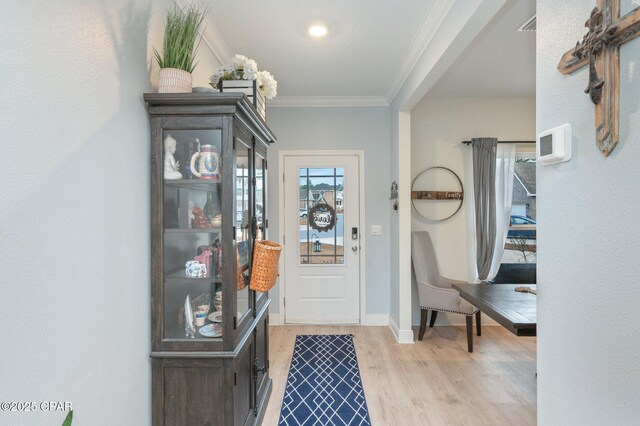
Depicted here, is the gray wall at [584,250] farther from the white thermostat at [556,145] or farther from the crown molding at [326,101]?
the crown molding at [326,101]

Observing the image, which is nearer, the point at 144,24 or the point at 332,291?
the point at 144,24

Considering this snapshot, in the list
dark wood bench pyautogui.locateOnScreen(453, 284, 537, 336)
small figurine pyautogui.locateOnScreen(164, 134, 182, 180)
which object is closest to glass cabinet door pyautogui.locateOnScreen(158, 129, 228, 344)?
small figurine pyautogui.locateOnScreen(164, 134, 182, 180)

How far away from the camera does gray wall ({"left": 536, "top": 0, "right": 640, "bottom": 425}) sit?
31.2 inches

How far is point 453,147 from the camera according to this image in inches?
155

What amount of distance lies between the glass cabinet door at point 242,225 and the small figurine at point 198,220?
150mm

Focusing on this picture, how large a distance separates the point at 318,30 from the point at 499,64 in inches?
69.8

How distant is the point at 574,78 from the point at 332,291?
3.37 metres

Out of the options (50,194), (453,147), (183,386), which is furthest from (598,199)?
(453,147)

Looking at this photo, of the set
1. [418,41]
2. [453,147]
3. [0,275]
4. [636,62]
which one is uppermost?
[418,41]

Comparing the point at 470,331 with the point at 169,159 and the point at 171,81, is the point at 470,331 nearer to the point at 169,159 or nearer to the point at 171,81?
the point at 169,159

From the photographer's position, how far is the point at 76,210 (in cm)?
114

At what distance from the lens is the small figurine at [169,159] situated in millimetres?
1580

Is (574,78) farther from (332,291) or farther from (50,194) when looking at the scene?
(332,291)

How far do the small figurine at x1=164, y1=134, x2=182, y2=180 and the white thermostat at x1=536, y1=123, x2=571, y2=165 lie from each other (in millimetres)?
1473
